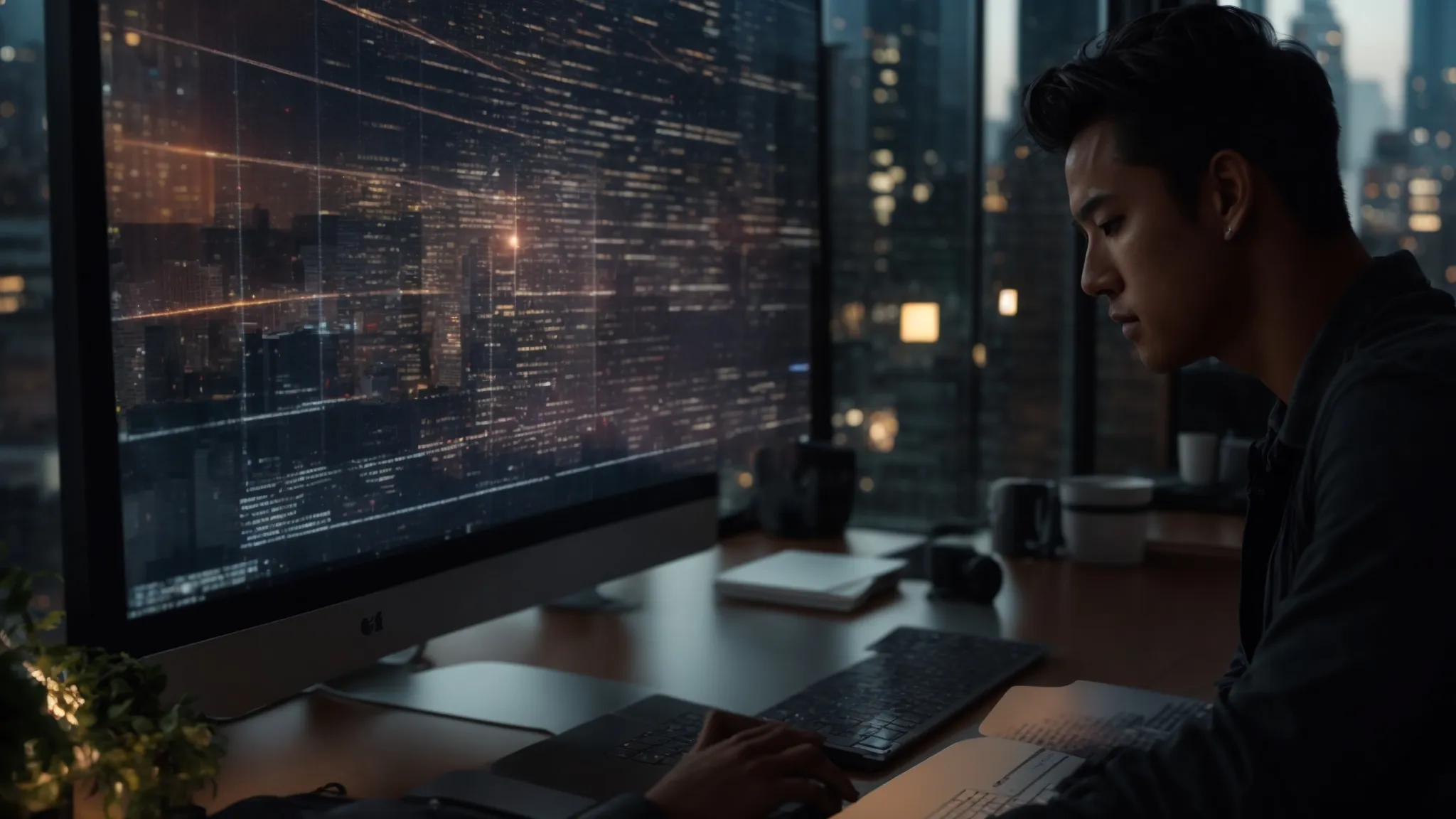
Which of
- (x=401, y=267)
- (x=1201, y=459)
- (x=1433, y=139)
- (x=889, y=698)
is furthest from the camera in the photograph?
(x=1433, y=139)

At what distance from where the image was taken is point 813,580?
185 cm

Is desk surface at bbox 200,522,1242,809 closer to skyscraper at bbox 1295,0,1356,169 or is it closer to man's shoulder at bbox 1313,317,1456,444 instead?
man's shoulder at bbox 1313,317,1456,444

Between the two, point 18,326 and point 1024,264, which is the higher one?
point 1024,264

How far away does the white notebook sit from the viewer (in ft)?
5.85

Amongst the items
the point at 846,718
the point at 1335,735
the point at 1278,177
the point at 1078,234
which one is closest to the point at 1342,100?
the point at 1078,234

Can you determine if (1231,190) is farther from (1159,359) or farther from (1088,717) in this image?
(1088,717)

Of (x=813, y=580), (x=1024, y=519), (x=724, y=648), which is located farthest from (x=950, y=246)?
(x=724, y=648)

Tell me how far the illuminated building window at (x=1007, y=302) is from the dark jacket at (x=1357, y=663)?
6.66ft

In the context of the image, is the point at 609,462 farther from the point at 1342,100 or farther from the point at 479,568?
the point at 1342,100

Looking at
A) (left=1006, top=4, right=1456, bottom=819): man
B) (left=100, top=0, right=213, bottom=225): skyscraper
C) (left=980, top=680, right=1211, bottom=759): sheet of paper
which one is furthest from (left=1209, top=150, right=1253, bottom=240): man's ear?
(left=100, top=0, right=213, bottom=225): skyscraper

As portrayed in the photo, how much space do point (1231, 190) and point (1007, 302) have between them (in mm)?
1879

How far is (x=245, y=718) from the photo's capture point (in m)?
1.31

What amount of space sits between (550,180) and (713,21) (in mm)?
447

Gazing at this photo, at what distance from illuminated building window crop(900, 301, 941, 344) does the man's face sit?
1.74 meters
